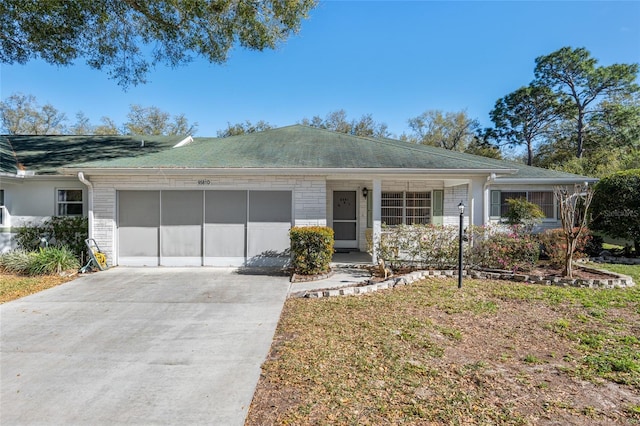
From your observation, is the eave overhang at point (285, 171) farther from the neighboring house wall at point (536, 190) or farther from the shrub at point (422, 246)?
the neighboring house wall at point (536, 190)

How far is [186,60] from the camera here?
10969 millimetres

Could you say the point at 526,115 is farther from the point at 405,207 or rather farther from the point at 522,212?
the point at 405,207

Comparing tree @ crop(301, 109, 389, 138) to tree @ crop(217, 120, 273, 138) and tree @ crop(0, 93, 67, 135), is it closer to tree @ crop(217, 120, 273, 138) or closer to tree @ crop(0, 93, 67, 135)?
tree @ crop(217, 120, 273, 138)

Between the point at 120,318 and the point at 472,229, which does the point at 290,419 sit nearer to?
the point at 120,318

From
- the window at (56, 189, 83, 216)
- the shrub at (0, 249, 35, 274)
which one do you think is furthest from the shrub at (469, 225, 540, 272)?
the window at (56, 189, 83, 216)

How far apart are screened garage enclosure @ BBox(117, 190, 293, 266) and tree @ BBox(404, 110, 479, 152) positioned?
33182 millimetres

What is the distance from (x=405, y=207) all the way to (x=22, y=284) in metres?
11.1

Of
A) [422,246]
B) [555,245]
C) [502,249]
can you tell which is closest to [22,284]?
[422,246]

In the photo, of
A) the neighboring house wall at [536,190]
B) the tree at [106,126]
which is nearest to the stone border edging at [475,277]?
the neighboring house wall at [536,190]

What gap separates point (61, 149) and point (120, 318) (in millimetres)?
10677

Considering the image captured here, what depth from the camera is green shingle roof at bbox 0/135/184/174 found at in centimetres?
1046

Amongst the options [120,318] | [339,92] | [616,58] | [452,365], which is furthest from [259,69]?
[616,58]

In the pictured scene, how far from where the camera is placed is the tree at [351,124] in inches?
1458

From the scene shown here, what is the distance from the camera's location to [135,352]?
4.00 meters
